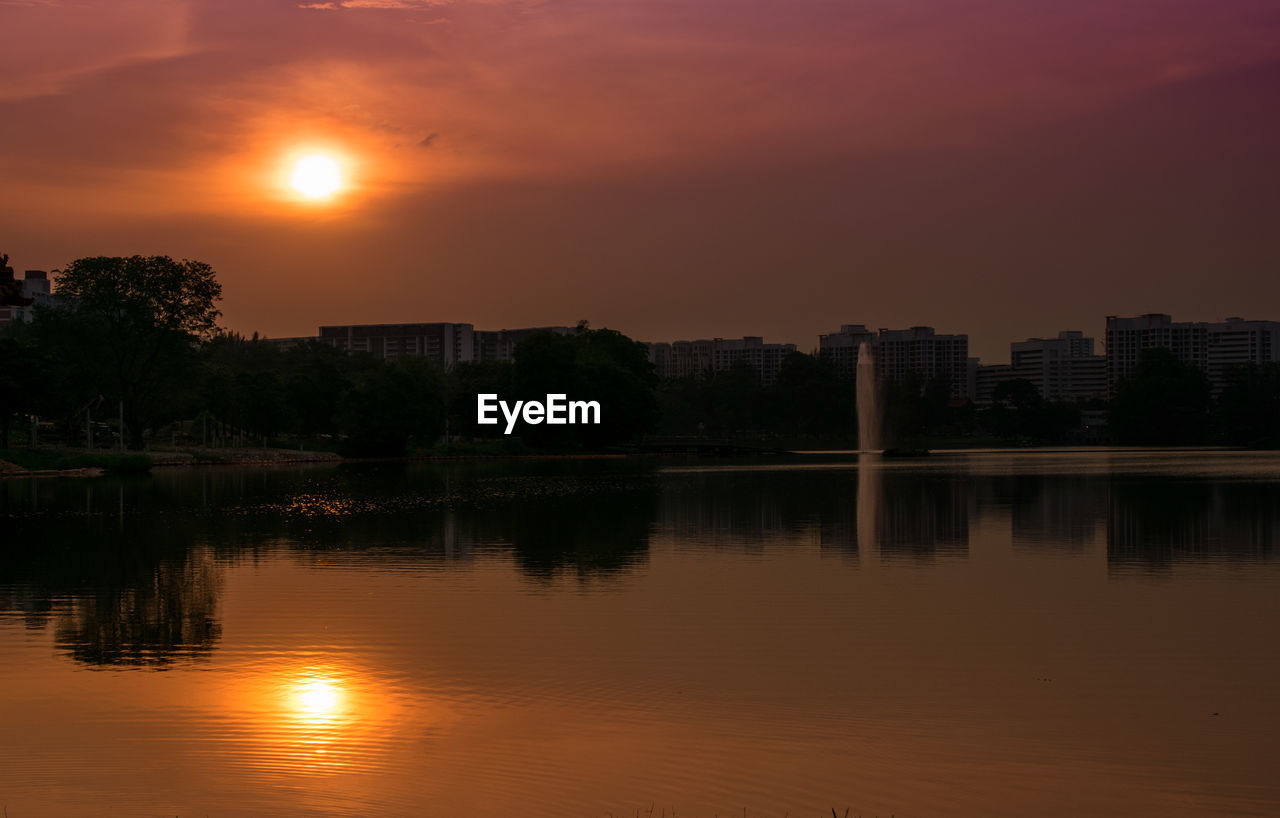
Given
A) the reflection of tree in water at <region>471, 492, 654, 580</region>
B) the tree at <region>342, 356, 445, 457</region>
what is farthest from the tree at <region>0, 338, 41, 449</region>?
the reflection of tree in water at <region>471, 492, 654, 580</region>

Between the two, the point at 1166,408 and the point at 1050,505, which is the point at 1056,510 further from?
the point at 1166,408

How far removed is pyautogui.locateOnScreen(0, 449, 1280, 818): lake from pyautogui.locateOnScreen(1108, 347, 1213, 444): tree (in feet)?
530

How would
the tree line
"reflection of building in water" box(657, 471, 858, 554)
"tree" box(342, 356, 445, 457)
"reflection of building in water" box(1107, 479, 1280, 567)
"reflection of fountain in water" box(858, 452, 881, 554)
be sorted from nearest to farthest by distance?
1. "reflection of building in water" box(1107, 479, 1280, 567)
2. "reflection of fountain in water" box(858, 452, 881, 554)
3. "reflection of building in water" box(657, 471, 858, 554)
4. the tree line
5. "tree" box(342, 356, 445, 457)

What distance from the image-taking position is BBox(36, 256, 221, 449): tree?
292 ft

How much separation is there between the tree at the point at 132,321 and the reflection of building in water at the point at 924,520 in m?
60.4

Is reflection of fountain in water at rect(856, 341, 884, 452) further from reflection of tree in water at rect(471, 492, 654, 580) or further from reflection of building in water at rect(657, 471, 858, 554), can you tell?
reflection of tree in water at rect(471, 492, 654, 580)

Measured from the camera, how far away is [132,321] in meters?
91.1

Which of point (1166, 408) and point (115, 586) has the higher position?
point (1166, 408)

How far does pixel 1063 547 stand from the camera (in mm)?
25141

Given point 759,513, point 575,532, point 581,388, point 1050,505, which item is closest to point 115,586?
point 575,532

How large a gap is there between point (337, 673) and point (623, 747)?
4.22 m

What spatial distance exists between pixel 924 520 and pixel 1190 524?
630 cm

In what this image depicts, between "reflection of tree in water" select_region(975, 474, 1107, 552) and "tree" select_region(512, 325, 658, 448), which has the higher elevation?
"tree" select_region(512, 325, 658, 448)

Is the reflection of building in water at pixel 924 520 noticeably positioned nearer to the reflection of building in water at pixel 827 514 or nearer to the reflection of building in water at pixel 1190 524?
the reflection of building in water at pixel 827 514
